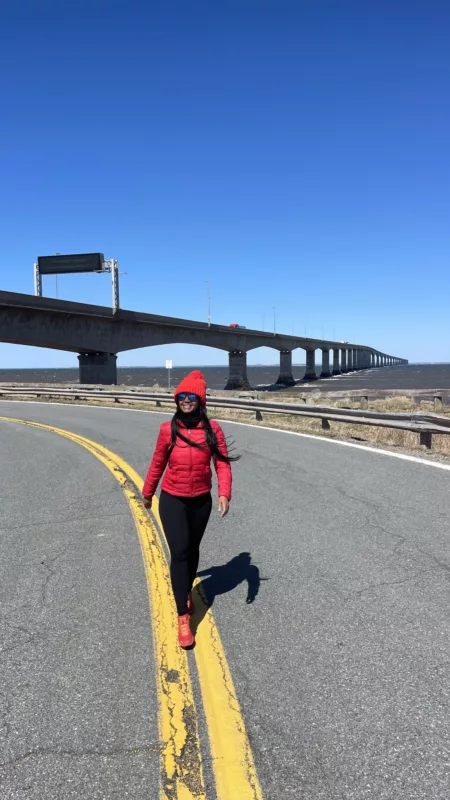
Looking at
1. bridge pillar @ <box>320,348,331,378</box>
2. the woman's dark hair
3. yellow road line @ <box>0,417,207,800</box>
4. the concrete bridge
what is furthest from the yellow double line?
bridge pillar @ <box>320,348,331,378</box>

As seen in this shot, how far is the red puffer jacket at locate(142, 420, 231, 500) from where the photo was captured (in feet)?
11.9

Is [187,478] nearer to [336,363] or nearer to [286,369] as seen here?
[286,369]

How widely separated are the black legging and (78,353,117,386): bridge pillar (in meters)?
34.4

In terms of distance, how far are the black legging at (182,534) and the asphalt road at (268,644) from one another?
352 millimetres

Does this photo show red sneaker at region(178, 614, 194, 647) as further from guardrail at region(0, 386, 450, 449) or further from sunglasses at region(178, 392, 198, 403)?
guardrail at region(0, 386, 450, 449)

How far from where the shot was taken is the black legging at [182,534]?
356cm

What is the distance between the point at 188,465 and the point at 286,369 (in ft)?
269

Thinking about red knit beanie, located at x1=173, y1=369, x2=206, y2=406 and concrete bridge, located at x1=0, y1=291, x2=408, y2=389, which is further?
concrete bridge, located at x1=0, y1=291, x2=408, y2=389

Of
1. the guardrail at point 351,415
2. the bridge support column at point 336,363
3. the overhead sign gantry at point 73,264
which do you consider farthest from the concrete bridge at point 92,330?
the bridge support column at point 336,363

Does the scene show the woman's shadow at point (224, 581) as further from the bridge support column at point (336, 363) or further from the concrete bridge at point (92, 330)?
the bridge support column at point (336, 363)

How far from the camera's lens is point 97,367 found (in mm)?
37438

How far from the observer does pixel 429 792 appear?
2125mm

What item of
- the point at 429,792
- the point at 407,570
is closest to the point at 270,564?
the point at 407,570

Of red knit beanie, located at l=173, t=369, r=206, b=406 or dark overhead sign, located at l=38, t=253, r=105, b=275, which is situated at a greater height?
dark overhead sign, located at l=38, t=253, r=105, b=275
